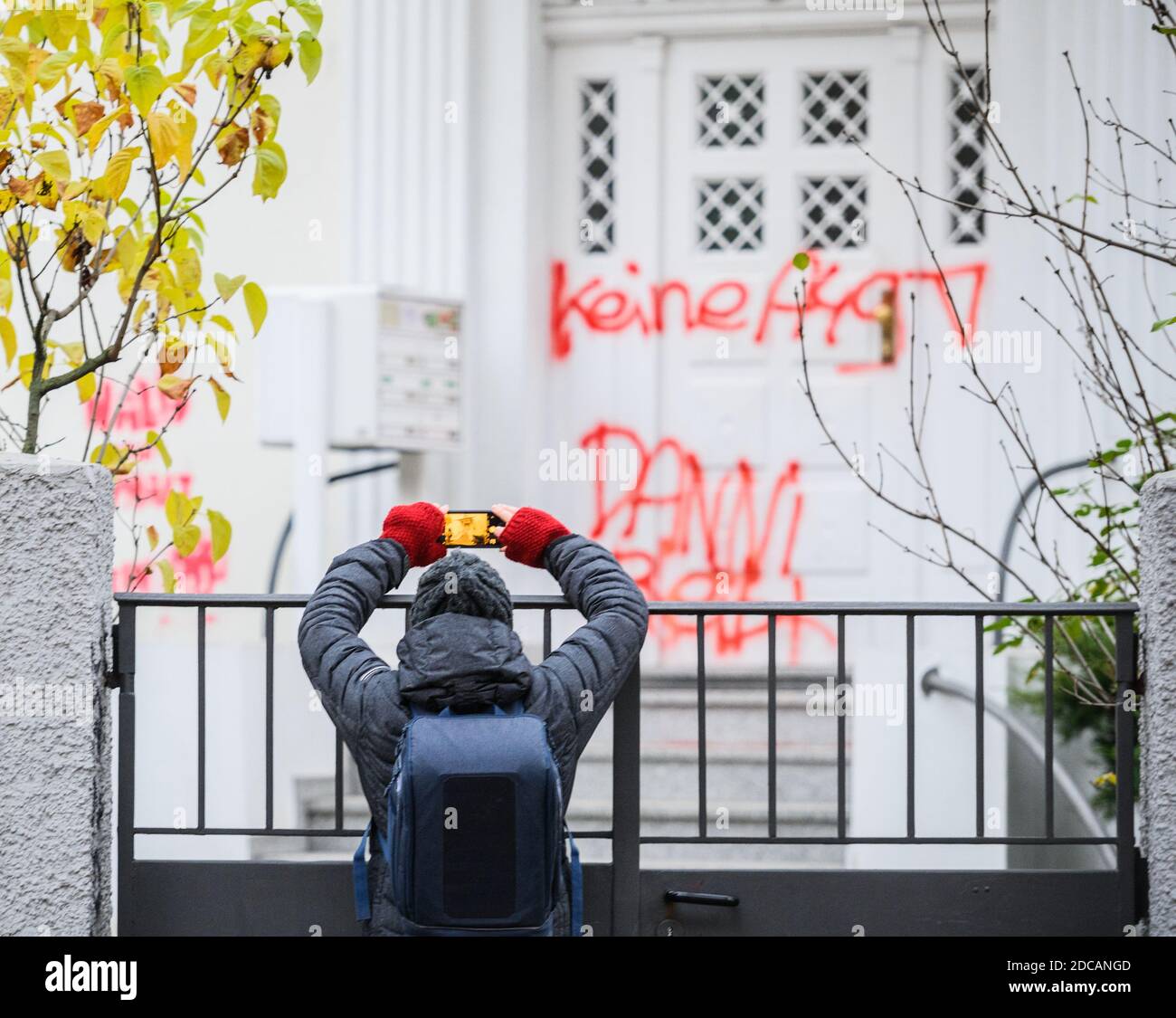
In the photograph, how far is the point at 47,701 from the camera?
3682 millimetres

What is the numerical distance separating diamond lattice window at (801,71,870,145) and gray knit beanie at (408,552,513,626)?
16.3 ft

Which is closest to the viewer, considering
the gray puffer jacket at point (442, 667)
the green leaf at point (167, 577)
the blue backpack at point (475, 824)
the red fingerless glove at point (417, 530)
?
the blue backpack at point (475, 824)

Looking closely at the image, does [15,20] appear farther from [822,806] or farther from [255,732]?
[822,806]

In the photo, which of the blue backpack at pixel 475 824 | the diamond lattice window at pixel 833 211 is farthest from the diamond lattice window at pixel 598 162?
the blue backpack at pixel 475 824

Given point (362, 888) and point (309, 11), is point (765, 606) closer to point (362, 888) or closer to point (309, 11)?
point (362, 888)

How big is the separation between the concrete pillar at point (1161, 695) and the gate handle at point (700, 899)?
1.05 m

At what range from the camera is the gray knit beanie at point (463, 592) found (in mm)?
3352

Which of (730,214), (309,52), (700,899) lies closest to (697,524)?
(730,214)

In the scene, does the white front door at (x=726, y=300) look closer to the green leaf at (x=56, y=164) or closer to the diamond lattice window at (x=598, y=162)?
the diamond lattice window at (x=598, y=162)

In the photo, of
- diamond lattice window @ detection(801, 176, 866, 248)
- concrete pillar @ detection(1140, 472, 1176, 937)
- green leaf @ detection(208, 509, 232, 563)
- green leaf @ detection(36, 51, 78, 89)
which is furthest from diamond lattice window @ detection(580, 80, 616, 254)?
concrete pillar @ detection(1140, 472, 1176, 937)

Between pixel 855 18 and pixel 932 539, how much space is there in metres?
2.63

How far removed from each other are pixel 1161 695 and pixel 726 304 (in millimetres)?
4414

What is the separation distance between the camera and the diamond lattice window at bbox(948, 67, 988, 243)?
24.8 ft
